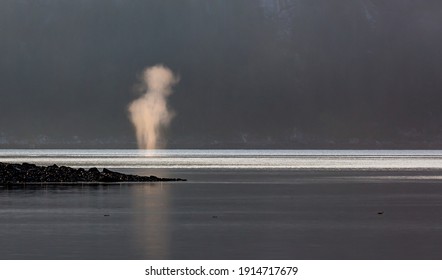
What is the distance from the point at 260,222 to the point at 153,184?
43.7m

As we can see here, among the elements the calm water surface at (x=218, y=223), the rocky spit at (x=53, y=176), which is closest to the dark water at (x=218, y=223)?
the calm water surface at (x=218, y=223)

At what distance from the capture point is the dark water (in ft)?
139

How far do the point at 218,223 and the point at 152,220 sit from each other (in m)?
3.96

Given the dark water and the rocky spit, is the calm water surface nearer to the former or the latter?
the dark water

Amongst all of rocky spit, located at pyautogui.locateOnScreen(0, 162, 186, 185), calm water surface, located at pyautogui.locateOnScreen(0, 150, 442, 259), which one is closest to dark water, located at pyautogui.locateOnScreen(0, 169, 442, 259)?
calm water surface, located at pyautogui.locateOnScreen(0, 150, 442, 259)

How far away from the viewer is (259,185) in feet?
326

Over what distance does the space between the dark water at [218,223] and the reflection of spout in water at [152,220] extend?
0.05 m

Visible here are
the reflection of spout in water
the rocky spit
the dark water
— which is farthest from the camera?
the rocky spit

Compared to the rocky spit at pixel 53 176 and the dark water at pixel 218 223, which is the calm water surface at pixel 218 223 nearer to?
the dark water at pixel 218 223

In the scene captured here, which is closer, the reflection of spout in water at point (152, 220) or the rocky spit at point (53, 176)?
the reflection of spout in water at point (152, 220)

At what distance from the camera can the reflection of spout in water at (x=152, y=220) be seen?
43219mm

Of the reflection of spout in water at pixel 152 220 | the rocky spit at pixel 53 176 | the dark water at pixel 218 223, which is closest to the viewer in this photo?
the dark water at pixel 218 223

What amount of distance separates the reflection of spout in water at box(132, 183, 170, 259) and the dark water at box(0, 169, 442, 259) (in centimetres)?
5
